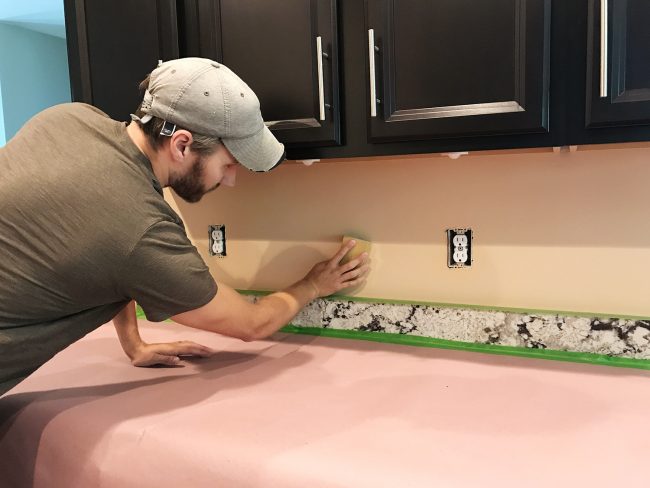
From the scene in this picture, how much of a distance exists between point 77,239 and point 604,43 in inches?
39.7

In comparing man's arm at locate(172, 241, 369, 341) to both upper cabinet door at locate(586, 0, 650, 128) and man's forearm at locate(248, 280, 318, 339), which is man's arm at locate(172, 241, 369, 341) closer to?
man's forearm at locate(248, 280, 318, 339)

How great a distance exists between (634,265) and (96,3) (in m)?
1.52

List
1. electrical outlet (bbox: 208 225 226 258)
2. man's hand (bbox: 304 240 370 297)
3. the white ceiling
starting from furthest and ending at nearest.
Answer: the white ceiling < electrical outlet (bbox: 208 225 226 258) < man's hand (bbox: 304 240 370 297)

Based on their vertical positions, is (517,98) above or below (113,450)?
above

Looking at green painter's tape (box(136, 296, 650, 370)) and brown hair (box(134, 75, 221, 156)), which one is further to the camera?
green painter's tape (box(136, 296, 650, 370))

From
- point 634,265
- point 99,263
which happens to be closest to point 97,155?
point 99,263

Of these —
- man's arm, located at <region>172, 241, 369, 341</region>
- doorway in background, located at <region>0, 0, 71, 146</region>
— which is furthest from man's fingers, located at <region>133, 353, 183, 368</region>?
doorway in background, located at <region>0, 0, 71, 146</region>

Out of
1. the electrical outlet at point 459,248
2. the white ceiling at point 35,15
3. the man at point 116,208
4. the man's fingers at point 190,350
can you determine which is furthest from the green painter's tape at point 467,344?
the white ceiling at point 35,15

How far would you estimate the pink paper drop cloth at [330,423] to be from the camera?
35.0 inches

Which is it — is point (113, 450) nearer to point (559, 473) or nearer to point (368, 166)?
point (559, 473)

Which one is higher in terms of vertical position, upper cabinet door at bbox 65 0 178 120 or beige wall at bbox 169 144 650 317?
upper cabinet door at bbox 65 0 178 120

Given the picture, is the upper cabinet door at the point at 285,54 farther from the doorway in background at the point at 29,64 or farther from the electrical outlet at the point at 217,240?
the doorway in background at the point at 29,64

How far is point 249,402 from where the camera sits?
1156 millimetres

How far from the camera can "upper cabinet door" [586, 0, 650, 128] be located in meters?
0.99
